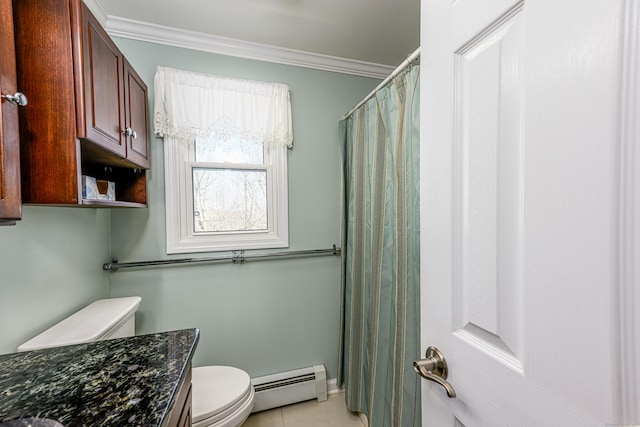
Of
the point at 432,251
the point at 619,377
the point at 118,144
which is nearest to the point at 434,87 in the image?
the point at 432,251

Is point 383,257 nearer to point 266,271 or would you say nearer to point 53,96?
point 266,271

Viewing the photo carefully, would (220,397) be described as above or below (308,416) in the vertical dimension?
above

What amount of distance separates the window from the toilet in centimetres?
43

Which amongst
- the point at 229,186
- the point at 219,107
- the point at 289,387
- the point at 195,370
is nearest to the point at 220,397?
the point at 195,370

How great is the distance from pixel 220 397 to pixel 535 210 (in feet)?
4.84

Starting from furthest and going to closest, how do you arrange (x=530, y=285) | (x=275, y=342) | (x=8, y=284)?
(x=275, y=342)
(x=8, y=284)
(x=530, y=285)

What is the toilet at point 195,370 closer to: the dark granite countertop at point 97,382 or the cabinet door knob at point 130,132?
the dark granite countertop at point 97,382

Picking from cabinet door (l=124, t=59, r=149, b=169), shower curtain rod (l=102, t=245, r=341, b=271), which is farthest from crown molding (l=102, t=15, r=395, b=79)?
shower curtain rod (l=102, t=245, r=341, b=271)

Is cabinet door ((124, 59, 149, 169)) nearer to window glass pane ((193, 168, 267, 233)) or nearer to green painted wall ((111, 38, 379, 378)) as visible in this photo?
green painted wall ((111, 38, 379, 378))

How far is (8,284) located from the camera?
35.9 inches

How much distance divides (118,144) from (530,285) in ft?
4.71

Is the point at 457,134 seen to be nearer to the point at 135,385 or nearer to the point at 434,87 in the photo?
the point at 434,87

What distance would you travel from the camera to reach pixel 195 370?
1456 millimetres

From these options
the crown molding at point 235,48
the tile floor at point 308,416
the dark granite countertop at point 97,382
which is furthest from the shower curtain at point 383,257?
the dark granite countertop at point 97,382
